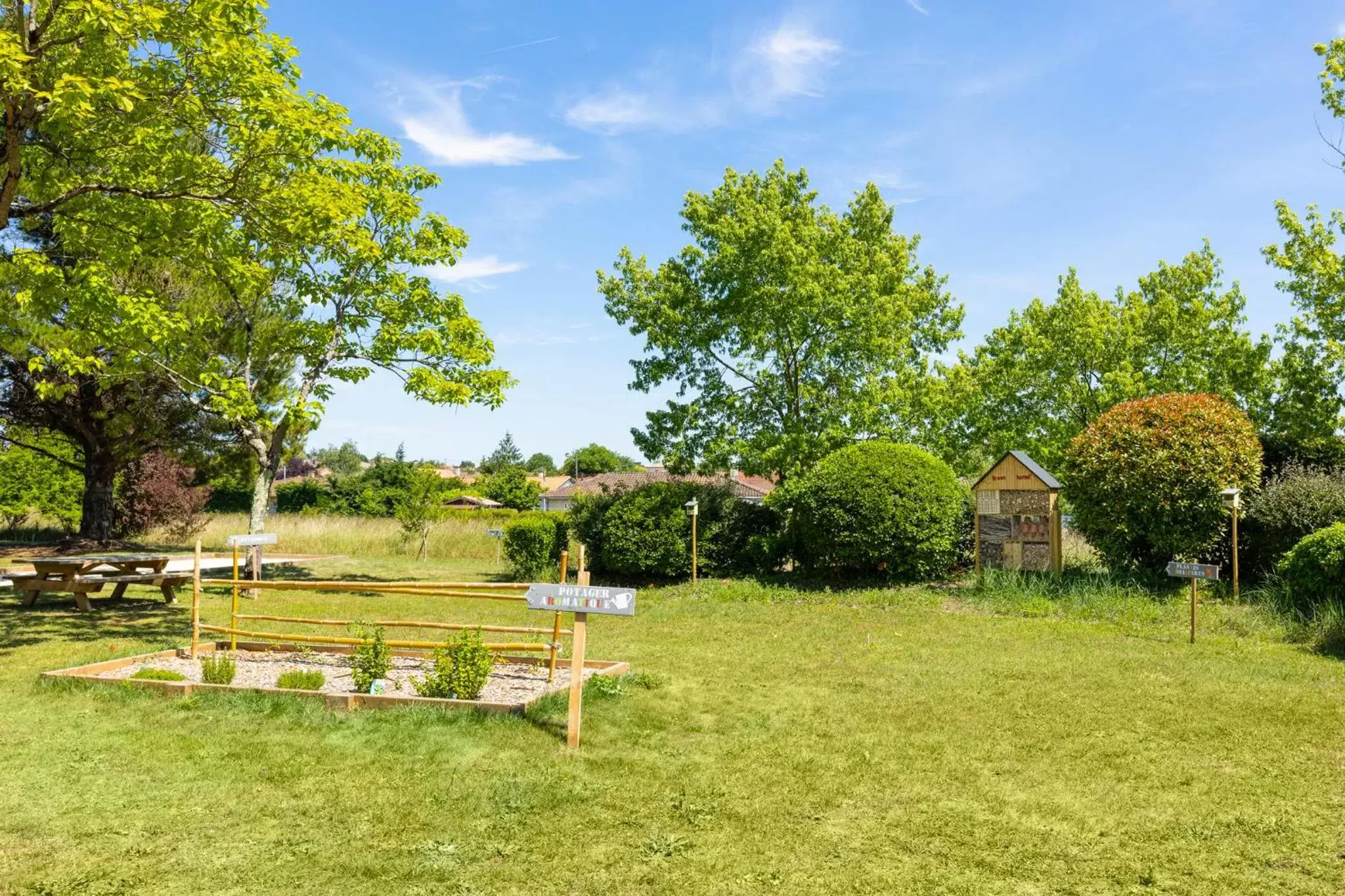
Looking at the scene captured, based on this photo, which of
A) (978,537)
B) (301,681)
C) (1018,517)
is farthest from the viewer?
(978,537)

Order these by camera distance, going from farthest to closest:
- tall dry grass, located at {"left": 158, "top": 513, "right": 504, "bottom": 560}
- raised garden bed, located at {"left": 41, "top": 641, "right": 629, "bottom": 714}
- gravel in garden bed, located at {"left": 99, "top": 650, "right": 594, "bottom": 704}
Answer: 1. tall dry grass, located at {"left": 158, "top": 513, "right": 504, "bottom": 560}
2. gravel in garden bed, located at {"left": 99, "top": 650, "right": 594, "bottom": 704}
3. raised garden bed, located at {"left": 41, "top": 641, "right": 629, "bottom": 714}

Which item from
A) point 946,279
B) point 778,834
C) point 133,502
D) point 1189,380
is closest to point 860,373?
point 946,279

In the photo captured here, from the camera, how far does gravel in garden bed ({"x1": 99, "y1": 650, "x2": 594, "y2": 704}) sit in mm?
7801

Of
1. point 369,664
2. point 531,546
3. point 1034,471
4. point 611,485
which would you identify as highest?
point 611,485

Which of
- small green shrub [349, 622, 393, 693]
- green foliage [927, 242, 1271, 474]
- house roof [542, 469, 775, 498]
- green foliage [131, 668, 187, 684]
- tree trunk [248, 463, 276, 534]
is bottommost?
green foliage [131, 668, 187, 684]

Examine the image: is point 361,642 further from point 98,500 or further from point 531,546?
point 98,500

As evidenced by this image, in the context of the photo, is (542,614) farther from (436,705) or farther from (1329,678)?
(1329,678)

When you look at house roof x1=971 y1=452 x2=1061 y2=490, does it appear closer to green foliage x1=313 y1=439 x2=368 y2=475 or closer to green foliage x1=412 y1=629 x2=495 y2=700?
green foliage x1=412 y1=629 x2=495 y2=700

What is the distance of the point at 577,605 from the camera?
627 centimetres

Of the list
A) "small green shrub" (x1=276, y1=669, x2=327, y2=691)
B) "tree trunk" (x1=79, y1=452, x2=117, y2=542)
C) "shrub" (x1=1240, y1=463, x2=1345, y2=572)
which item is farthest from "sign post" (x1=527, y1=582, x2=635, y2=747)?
"tree trunk" (x1=79, y1=452, x2=117, y2=542)

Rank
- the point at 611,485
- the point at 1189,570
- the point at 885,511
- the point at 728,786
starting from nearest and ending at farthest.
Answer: the point at 728,786 < the point at 1189,570 < the point at 885,511 < the point at 611,485

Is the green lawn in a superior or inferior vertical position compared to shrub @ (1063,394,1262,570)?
inferior

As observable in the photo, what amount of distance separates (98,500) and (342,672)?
18399 mm

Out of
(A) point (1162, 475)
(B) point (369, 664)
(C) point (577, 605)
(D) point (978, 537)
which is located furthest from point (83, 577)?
(A) point (1162, 475)
